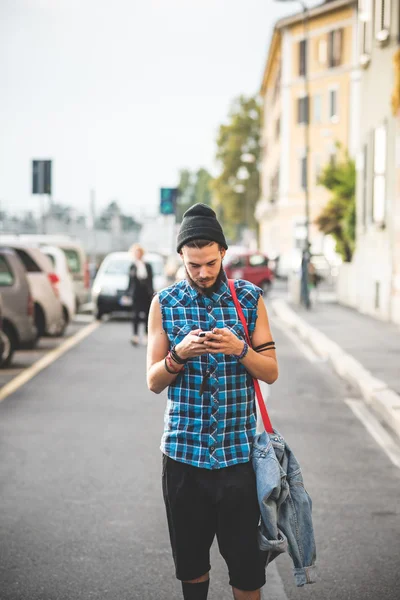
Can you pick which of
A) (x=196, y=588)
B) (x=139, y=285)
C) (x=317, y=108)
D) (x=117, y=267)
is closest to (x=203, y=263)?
(x=196, y=588)

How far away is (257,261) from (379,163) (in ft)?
60.9

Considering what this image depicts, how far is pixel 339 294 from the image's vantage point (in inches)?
1264

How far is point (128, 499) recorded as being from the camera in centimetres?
614

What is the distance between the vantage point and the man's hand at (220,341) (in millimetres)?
3207

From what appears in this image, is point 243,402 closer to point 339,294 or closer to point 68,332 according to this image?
point 68,332

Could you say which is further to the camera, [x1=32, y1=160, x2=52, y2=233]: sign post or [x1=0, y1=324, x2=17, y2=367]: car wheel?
[x1=32, y1=160, x2=52, y2=233]: sign post

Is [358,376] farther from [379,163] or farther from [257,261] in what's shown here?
[257,261]

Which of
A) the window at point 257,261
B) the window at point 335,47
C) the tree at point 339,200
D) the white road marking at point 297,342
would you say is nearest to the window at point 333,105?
the window at point 335,47

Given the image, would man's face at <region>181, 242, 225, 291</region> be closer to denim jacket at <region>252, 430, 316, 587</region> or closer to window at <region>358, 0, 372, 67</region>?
denim jacket at <region>252, 430, 316, 587</region>

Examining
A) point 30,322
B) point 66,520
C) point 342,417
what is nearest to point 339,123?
point 30,322

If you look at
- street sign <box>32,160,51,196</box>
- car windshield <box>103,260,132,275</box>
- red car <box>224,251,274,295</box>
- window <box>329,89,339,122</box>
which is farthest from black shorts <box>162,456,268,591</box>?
window <box>329,89,339,122</box>

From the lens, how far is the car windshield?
2442 centimetres

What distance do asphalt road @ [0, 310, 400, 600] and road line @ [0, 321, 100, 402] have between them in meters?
0.24

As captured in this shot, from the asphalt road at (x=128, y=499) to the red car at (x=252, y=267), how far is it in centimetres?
2806
